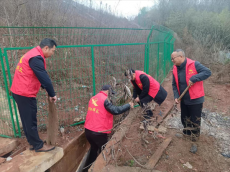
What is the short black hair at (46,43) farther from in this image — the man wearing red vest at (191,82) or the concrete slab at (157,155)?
the concrete slab at (157,155)

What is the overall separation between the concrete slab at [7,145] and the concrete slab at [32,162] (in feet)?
1.59

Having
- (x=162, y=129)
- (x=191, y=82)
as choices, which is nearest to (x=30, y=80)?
(x=191, y=82)

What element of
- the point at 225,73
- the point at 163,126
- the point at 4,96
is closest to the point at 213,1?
the point at 225,73

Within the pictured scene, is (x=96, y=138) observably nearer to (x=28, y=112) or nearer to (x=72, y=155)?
(x=72, y=155)

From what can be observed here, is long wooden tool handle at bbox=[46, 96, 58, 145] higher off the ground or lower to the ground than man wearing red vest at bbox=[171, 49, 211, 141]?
lower

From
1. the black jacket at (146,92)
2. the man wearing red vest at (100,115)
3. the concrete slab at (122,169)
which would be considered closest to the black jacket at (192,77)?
the black jacket at (146,92)

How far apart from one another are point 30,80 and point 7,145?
4.78ft

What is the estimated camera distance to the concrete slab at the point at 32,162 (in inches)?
94.6

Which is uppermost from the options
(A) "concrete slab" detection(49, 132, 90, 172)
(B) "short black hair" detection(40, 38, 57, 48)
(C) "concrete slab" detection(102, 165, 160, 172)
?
(B) "short black hair" detection(40, 38, 57, 48)

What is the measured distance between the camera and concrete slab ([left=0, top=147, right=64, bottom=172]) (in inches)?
94.6

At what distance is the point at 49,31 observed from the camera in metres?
5.71

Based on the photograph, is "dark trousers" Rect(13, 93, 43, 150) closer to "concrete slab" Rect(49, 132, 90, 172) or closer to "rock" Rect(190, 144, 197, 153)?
"concrete slab" Rect(49, 132, 90, 172)

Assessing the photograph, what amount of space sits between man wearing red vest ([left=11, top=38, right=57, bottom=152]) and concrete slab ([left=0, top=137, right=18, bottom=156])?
77 centimetres

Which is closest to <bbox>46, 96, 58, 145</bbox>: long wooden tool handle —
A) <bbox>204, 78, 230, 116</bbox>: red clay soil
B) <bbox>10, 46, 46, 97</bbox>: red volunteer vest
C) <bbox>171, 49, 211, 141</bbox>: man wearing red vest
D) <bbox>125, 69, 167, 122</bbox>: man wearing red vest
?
<bbox>10, 46, 46, 97</bbox>: red volunteer vest
